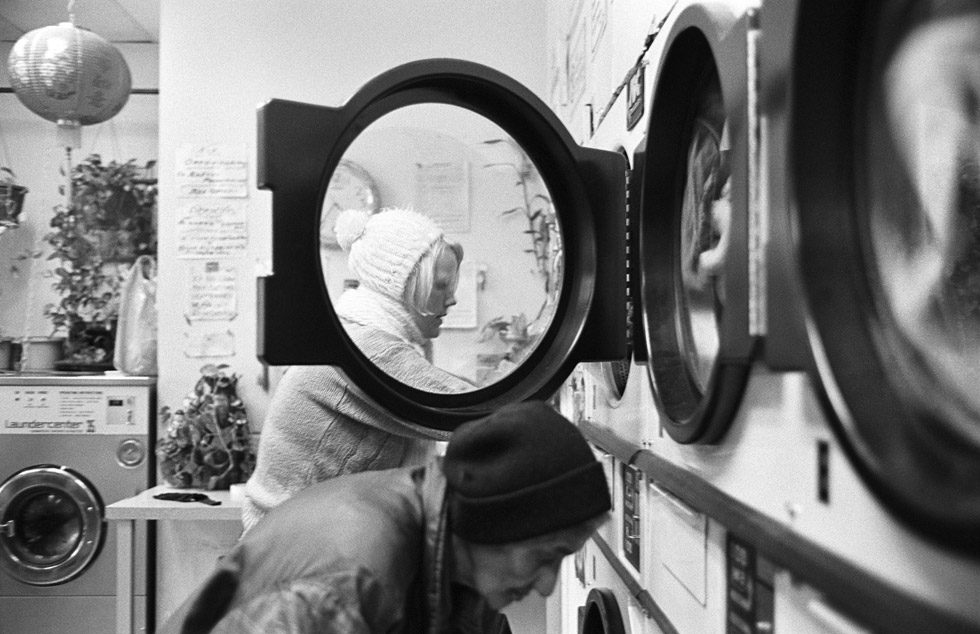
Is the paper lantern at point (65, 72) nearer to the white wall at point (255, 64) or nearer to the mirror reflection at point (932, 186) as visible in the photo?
the white wall at point (255, 64)

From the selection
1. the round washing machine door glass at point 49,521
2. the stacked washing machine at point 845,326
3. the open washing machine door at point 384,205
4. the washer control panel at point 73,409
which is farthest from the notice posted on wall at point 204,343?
the stacked washing machine at point 845,326

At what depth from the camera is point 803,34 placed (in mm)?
723

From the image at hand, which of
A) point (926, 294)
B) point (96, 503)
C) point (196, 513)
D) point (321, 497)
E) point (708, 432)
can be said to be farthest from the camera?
point (96, 503)

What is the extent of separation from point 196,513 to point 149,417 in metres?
0.73

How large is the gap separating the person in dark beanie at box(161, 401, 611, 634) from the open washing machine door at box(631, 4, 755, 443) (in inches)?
7.4

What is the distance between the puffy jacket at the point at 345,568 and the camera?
1041 millimetres

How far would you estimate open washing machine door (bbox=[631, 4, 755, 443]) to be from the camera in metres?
0.91

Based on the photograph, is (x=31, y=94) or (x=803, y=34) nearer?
(x=803, y=34)

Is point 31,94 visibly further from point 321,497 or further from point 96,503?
point 321,497

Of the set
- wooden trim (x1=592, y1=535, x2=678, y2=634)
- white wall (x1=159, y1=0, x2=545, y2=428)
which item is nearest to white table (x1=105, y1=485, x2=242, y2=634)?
white wall (x1=159, y1=0, x2=545, y2=428)

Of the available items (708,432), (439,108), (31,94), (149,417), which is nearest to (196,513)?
(149,417)

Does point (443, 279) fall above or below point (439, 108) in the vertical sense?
below

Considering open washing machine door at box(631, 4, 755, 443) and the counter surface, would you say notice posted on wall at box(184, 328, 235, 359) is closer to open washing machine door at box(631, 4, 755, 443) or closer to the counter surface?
the counter surface

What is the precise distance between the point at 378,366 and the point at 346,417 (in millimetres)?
175
